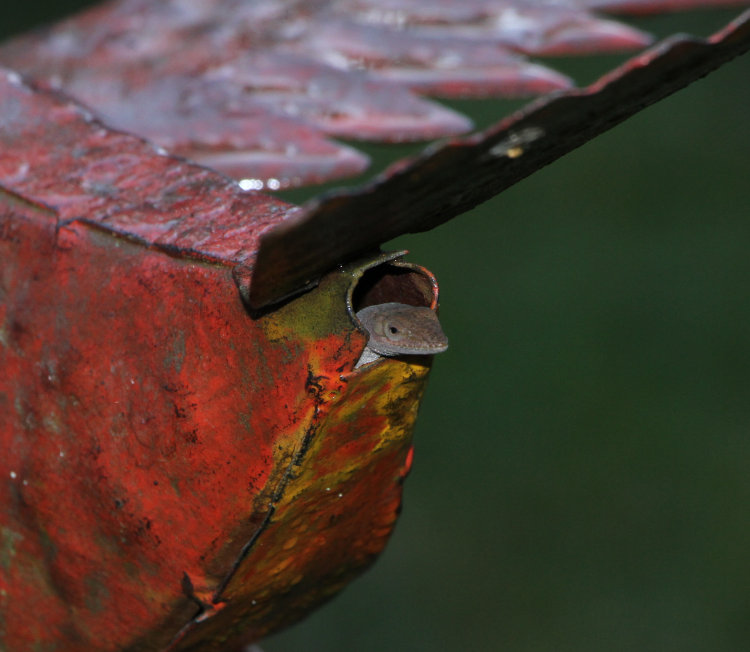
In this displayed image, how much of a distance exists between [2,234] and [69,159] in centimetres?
8

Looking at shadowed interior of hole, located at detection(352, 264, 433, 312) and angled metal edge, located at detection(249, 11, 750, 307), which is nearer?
angled metal edge, located at detection(249, 11, 750, 307)

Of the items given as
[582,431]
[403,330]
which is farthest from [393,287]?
[582,431]

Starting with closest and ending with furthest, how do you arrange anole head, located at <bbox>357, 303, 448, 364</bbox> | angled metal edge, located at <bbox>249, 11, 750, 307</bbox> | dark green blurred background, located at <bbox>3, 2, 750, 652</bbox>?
angled metal edge, located at <bbox>249, 11, 750, 307</bbox>, anole head, located at <bbox>357, 303, 448, 364</bbox>, dark green blurred background, located at <bbox>3, 2, 750, 652</bbox>

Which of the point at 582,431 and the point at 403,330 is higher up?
the point at 403,330

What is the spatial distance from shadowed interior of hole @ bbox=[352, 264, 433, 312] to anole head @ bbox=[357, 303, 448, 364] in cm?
1

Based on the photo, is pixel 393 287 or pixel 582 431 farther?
pixel 582 431

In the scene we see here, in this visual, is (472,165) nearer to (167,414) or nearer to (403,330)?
(403,330)

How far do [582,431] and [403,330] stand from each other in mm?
1708

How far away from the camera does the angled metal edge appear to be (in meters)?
0.40

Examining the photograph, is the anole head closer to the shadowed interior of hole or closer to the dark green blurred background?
the shadowed interior of hole

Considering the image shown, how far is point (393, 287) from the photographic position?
572 millimetres

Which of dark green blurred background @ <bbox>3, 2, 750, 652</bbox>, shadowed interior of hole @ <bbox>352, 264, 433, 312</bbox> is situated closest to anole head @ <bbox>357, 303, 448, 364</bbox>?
shadowed interior of hole @ <bbox>352, 264, 433, 312</bbox>

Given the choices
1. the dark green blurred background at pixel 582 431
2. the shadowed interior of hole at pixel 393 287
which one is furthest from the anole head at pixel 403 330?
the dark green blurred background at pixel 582 431

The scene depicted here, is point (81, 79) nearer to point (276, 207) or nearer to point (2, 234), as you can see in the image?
point (2, 234)
